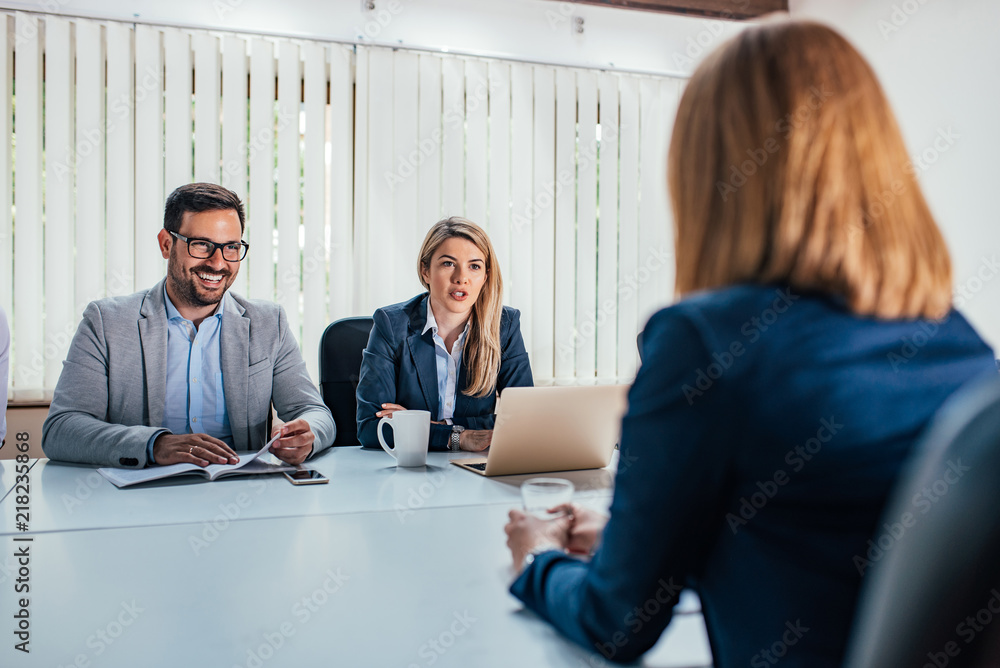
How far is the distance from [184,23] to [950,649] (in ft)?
12.1

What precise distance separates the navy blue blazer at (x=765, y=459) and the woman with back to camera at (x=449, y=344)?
1.48 metres

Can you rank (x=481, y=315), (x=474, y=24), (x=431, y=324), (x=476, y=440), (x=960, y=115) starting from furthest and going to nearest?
(x=474, y=24) < (x=960, y=115) < (x=481, y=315) < (x=431, y=324) < (x=476, y=440)

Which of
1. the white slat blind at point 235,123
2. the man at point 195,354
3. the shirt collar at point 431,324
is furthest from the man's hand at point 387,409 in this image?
the white slat blind at point 235,123

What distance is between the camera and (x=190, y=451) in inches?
64.1

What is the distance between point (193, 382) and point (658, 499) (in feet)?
6.17

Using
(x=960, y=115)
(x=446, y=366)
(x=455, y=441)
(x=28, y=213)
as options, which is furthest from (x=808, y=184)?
(x=28, y=213)

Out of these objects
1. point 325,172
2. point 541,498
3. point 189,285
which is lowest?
point 541,498

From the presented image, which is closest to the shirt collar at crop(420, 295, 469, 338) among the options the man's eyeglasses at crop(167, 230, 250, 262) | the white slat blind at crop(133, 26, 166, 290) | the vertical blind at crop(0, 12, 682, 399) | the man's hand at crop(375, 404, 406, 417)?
the man's hand at crop(375, 404, 406, 417)

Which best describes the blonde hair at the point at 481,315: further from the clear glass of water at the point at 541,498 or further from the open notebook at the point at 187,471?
the clear glass of water at the point at 541,498

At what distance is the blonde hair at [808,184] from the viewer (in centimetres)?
66

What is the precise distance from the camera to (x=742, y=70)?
2.31 feet

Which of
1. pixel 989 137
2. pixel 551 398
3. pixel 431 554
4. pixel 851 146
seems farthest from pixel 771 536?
pixel 989 137

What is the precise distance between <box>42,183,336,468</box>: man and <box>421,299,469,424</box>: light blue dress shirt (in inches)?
17.6

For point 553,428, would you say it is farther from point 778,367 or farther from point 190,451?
point 778,367
